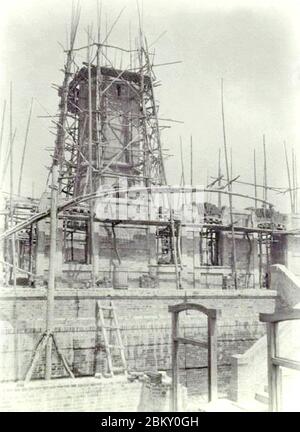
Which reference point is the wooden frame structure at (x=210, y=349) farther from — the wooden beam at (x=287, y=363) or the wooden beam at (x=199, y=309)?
the wooden beam at (x=287, y=363)

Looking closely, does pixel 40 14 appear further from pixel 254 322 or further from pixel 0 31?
pixel 254 322

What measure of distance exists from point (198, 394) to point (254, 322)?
3782mm

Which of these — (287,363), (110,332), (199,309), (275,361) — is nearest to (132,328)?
(110,332)

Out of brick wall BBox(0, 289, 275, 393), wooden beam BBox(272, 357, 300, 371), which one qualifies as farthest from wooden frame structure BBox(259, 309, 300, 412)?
brick wall BBox(0, 289, 275, 393)

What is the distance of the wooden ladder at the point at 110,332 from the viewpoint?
43.8 ft

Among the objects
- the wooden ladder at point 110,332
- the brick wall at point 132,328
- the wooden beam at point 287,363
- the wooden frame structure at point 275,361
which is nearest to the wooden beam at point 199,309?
the wooden frame structure at point 275,361

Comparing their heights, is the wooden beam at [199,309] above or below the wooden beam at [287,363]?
above

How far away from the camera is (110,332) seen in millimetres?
14484

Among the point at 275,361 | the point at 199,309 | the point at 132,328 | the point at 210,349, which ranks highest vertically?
the point at 199,309

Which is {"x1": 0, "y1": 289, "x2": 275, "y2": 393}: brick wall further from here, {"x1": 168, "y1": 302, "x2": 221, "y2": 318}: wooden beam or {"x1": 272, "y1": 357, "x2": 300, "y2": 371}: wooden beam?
{"x1": 272, "y1": 357, "x2": 300, "y2": 371}: wooden beam

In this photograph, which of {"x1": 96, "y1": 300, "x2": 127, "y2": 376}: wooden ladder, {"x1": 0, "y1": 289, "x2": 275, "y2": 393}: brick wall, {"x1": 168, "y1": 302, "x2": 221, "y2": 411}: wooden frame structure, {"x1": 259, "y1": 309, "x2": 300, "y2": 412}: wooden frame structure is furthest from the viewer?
{"x1": 96, "y1": 300, "x2": 127, "y2": 376}: wooden ladder

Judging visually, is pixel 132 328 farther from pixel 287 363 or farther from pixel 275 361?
pixel 287 363

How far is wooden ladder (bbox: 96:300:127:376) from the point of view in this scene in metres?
13.4

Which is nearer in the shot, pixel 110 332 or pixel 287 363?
pixel 287 363
